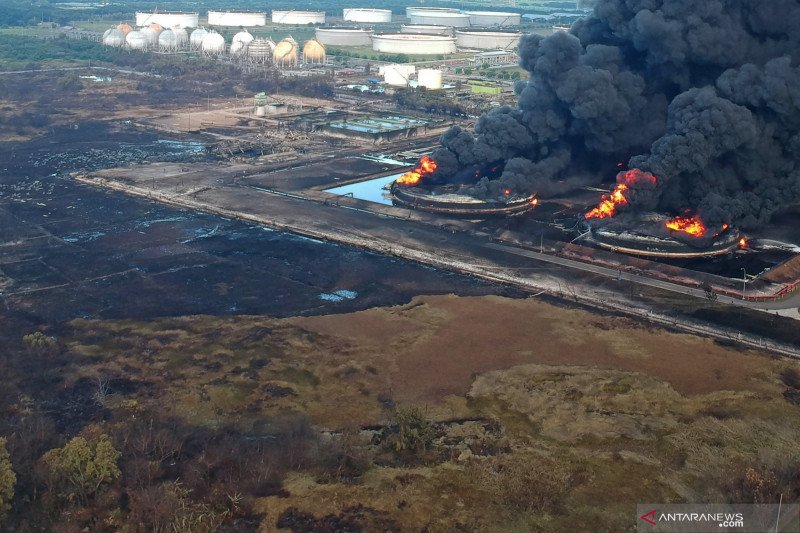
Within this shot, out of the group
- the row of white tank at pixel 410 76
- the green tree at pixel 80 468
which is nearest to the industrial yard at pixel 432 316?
the green tree at pixel 80 468

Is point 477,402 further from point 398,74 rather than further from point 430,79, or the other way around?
point 398,74

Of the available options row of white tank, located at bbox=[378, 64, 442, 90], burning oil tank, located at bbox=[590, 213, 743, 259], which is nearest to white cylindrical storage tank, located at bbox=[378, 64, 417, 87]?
row of white tank, located at bbox=[378, 64, 442, 90]

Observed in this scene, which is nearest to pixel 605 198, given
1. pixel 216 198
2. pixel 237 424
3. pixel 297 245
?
pixel 297 245

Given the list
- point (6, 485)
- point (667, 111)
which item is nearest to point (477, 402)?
point (6, 485)

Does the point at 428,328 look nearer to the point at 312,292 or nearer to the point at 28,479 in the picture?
the point at 312,292

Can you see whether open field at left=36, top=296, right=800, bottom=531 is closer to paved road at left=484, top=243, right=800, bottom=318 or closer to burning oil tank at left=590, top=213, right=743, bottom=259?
paved road at left=484, top=243, right=800, bottom=318

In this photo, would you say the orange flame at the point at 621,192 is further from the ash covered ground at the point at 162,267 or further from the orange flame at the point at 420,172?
the ash covered ground at the point at 162,267
